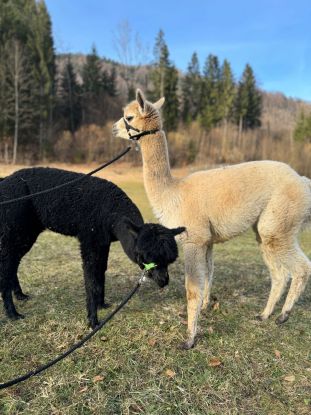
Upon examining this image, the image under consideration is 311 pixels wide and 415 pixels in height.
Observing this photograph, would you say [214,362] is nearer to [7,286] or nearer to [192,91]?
[7,286]

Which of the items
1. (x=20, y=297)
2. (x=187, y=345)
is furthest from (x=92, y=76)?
(x=187, y=345)

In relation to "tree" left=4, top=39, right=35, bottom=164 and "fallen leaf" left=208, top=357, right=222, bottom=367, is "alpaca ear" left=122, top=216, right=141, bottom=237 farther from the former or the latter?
"tree" left=4, top=39, right=35, bottom=164

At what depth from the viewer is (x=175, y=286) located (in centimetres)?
529

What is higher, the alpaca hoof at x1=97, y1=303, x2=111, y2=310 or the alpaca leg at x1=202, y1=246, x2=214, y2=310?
the alpaca leg at x1=202, y1=246, x2=214, y2=310

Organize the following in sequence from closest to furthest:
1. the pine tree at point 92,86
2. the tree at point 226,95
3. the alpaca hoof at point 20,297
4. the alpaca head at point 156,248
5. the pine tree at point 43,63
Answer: the alpaca head at point 156,248
the alpaca hoof at point 20,297
the pine tree at point 43,63
the pine tree at point 92,86
the tree at point 226,95

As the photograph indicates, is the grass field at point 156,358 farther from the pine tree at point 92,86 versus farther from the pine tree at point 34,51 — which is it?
the pine tree at point 92,86

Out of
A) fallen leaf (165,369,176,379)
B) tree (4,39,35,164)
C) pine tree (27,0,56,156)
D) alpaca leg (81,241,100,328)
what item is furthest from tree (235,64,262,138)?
fallen leaf (165,369,176,379)

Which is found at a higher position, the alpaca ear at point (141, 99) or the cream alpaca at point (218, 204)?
the alpaca ear at point (141, 99)

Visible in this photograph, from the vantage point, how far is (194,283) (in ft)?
12.0

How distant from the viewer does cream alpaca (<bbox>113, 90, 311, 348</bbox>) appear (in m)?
3.73

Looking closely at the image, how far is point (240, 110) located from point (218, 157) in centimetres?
1180

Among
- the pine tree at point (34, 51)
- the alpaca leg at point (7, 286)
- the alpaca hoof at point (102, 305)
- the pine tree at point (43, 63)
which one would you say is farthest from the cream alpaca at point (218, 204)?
the pine tree at point (43, 63)

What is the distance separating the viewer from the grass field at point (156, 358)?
294cm

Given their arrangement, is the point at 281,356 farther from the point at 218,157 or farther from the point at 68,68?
the point at 68,68
